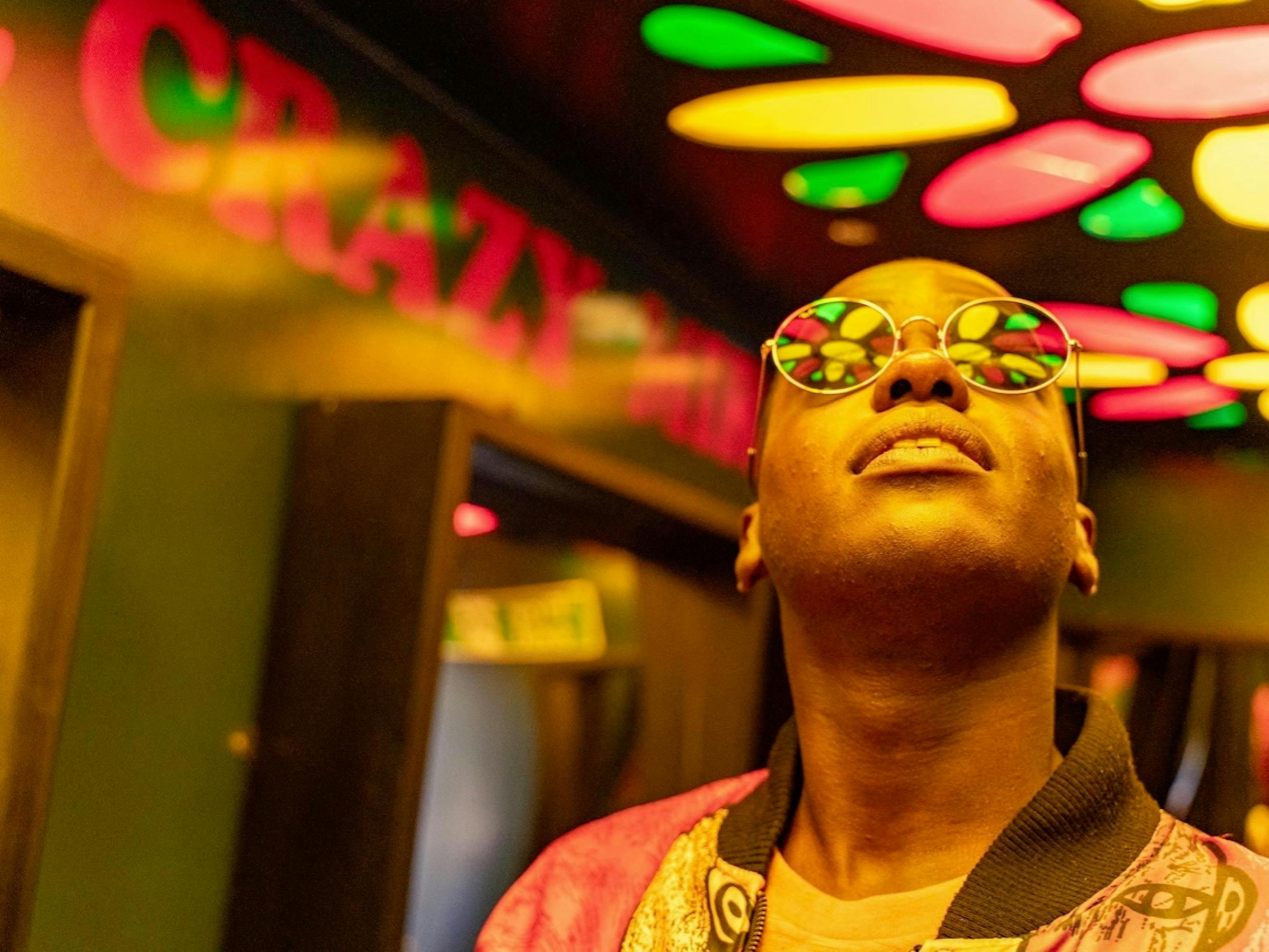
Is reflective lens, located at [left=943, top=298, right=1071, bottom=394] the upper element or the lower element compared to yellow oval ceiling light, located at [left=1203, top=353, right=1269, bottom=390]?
lower

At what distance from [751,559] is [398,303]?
108cm

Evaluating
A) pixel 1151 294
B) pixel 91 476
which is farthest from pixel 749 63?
pixel 1151 294

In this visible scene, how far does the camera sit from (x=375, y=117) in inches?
94.7

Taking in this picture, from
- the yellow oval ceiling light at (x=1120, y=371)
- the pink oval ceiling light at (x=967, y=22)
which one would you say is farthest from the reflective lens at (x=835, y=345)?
the yellow oval ceiling light at (x=1120, y=371)

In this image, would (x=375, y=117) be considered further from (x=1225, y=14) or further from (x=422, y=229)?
(x=1225, y=14)

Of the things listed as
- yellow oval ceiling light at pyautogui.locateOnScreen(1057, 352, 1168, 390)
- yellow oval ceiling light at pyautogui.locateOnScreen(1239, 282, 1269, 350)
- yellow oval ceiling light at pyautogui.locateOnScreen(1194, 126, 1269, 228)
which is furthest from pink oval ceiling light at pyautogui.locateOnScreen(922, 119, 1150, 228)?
yellow oval ceiling light at pyautogui.locateOnScreen(1057, 352, 1168, 390)

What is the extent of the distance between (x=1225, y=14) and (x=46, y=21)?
1721 millimetres

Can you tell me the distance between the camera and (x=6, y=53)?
5.73 ft

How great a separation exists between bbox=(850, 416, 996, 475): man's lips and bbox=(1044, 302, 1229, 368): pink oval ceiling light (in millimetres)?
2281

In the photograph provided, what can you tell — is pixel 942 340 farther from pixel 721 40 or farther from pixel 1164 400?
pixel 1164 400

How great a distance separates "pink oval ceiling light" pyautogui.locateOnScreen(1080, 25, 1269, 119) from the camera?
215 centimetres

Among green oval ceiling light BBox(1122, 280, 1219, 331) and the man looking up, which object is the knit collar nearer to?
the man looking up

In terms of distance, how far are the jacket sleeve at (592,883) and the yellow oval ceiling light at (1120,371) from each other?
8.41ft

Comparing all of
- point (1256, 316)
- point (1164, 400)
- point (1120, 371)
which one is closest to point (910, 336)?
point (1256, 316)
